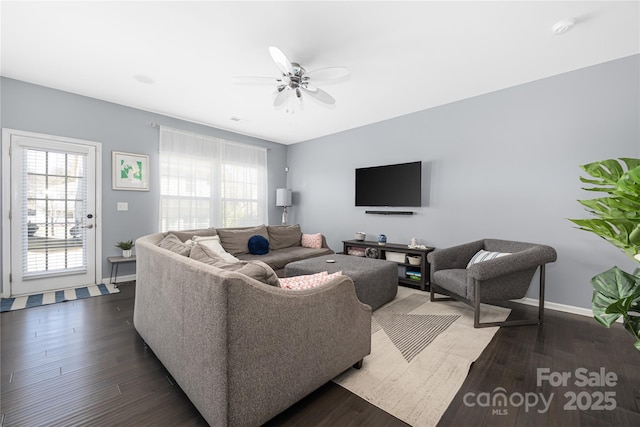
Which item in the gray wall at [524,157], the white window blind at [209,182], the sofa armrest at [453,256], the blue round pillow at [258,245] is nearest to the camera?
the gray wall at [524,157]

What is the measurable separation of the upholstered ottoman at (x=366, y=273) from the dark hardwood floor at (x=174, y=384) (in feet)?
3.56

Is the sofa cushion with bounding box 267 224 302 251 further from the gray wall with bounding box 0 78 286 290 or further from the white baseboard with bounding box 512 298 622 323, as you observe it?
the white baseboard with bounding box 512 298 622 323

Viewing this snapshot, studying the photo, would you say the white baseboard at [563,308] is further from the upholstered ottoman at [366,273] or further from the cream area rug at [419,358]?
the upholstered ottoman at [366,273]

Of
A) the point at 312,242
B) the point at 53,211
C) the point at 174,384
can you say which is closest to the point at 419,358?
the point at 174,384

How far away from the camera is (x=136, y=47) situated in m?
2.58

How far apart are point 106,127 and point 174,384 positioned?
151 inches

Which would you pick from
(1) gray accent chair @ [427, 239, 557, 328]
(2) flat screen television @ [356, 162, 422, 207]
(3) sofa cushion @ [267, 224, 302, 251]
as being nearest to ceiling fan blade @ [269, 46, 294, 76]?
(2) flat screen television @ [356, 162, 422, 207]

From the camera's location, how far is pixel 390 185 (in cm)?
439

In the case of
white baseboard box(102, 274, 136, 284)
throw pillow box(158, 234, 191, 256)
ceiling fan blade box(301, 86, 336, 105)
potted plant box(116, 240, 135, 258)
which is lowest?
white baseboard box(102, 274, 136, 284)

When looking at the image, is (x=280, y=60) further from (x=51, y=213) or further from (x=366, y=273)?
(x=51, y=213)

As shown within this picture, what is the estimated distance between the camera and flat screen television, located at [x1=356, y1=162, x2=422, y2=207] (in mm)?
4090

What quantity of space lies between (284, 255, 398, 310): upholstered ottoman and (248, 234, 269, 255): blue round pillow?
3.43 feet

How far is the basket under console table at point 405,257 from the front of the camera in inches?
148

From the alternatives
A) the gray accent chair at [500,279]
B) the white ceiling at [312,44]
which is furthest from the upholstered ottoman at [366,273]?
the white ceiling at [312,44]
